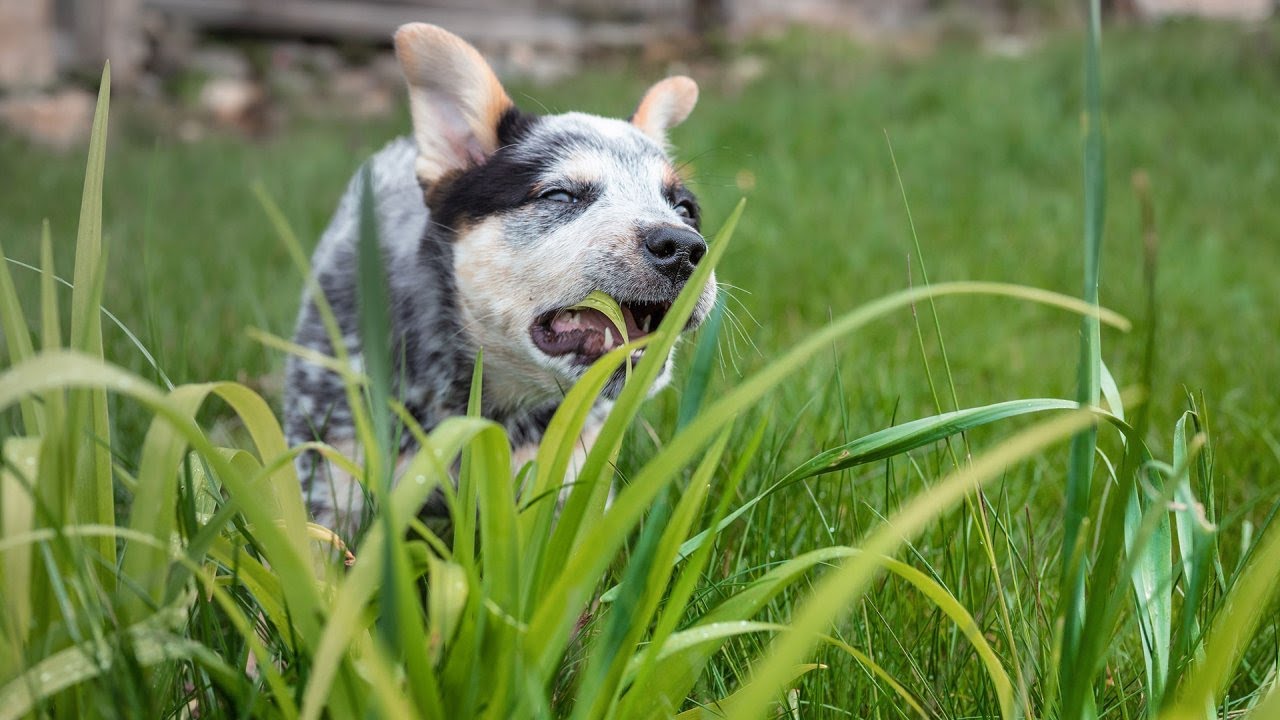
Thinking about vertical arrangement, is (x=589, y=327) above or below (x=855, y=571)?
below

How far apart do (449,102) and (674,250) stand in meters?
0.84

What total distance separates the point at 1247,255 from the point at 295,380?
4.88 m

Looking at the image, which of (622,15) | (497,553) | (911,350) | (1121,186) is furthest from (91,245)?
(622,15)

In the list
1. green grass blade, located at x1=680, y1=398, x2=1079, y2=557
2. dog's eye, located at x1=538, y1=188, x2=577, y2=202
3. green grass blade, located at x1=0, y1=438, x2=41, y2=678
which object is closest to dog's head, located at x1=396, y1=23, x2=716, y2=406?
dog's eye, located at x1=538, y1=188, x2=577, y2=202

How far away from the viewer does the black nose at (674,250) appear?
209 centimetres

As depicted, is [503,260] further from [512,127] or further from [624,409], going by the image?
[624,409]

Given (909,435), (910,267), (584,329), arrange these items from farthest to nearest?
1. (910,267)
2. (584,329)
3. (909,435)

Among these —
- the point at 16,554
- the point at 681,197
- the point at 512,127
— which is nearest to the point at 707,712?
the point at 16,554

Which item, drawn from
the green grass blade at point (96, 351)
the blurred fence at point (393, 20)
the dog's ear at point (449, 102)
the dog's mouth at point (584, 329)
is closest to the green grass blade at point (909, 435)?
the green grass blade at point (96, 351)

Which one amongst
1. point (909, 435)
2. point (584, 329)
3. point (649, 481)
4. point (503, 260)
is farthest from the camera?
point (503, 260)

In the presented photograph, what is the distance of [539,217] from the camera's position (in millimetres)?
2387

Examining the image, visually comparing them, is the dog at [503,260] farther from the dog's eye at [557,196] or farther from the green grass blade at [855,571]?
the green grass blade at [855,571]

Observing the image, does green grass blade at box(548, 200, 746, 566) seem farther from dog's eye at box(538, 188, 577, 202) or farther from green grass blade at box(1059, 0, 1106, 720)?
dog's eye at box(538, 188, 577, 202)

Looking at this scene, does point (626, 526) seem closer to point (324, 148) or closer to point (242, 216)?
point (242, 216)
